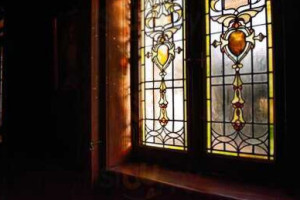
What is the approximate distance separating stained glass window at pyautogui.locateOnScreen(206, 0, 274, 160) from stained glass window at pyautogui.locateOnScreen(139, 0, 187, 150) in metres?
0.18

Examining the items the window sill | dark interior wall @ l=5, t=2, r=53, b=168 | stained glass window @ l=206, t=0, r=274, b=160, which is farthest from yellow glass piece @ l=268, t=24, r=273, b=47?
dark interior wall @ l=5, t=2, r=53, b=168

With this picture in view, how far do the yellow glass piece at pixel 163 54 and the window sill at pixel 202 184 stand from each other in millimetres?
670

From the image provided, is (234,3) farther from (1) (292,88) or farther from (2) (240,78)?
(1) (292,88)

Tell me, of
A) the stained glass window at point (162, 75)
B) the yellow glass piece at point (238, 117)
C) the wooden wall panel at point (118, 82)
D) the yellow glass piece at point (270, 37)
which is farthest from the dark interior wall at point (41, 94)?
the yellow glass piece at point (270, 37)

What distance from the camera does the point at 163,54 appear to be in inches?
62.6

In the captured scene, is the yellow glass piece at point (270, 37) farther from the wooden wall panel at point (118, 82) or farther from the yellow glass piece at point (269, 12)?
the wooden wall panel at point (118, 82)

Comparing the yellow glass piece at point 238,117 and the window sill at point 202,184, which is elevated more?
the yellow glass piece at point 238,117

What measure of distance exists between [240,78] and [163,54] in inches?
19.8

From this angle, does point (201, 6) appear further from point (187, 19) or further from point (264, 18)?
point (264, 18)

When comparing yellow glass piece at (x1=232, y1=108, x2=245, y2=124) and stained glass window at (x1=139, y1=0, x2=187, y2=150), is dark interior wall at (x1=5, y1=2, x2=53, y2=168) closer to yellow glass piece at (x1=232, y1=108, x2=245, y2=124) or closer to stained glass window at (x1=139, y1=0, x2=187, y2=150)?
stained glass window at (x1=139, y1=0, x2=187, y2=150)

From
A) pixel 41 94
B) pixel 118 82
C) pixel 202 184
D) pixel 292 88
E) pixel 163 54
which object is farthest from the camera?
pixel 41 94

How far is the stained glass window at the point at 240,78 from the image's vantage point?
1261 mm

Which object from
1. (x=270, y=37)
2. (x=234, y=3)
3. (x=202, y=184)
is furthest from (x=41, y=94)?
(x=270, y=37)

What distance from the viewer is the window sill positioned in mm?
1149
